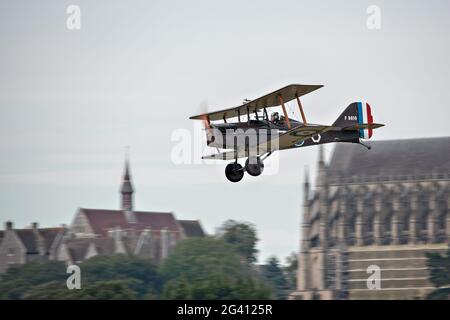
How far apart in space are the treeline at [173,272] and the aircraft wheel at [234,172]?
57.0 m

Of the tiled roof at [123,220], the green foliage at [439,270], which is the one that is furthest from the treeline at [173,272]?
the green foliage at [439,270]

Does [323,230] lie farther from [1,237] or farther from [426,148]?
[1,237]

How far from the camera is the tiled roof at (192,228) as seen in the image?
167 meters

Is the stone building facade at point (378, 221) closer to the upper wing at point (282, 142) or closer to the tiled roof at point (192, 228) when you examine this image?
the tiled roof at point (192, 228)

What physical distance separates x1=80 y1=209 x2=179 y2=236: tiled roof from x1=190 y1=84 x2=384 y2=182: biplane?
12618 cm

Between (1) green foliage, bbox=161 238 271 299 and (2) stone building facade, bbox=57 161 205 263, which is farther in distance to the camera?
(2) stone building facade, bbox=57 161 205 263

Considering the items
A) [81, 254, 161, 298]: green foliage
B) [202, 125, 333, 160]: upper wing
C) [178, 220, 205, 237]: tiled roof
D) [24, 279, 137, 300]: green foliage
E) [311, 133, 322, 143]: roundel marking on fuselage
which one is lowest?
[24, 279, 137, 300]: green foliage

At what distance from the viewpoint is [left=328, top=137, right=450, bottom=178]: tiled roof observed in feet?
542

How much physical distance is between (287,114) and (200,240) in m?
103

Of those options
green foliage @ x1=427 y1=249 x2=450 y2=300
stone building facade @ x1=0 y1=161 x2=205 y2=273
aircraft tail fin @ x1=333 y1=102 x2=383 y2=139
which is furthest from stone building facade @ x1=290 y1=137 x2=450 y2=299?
aircraft tail fin @ x1=333 y1=102 x2=383 y2=139

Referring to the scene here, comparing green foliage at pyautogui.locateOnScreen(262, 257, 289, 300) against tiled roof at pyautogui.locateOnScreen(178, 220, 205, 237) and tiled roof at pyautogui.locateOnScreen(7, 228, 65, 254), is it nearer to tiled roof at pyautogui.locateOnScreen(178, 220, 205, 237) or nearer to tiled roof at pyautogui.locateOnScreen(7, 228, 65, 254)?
tiled roof at pyautogui.locateOnScreen(178, 220, 205, 237)

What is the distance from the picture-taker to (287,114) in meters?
36.6
